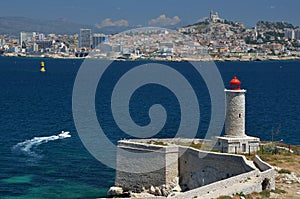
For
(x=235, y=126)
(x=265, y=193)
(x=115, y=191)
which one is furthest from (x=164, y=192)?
(x=265, y=193)

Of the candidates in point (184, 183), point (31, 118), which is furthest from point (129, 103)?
point (184, 183)

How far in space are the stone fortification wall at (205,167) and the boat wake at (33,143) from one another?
53.4 feet

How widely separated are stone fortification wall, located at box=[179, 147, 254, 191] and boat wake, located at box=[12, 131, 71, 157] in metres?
16.3

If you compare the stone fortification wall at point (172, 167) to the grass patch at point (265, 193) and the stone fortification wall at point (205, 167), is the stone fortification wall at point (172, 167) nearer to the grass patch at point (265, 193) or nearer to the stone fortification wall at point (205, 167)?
the stone fortification wall at point (205, 167)

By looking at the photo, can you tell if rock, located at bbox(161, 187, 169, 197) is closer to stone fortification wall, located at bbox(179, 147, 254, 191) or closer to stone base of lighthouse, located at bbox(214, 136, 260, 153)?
stone fortification wall, located at bbox(179, 147, 254, 191)

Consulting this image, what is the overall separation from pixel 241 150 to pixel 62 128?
2908 cm

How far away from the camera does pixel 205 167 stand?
26.5 m

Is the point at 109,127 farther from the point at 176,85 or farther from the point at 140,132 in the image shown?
the point at 176,85

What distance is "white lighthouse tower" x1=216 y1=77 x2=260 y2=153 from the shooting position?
27.3 m

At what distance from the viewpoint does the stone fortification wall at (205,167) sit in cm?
2514

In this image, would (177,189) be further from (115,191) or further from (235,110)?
(235,110)

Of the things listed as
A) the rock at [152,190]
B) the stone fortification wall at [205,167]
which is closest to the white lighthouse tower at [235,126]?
the stone fortification wall at [205,167]

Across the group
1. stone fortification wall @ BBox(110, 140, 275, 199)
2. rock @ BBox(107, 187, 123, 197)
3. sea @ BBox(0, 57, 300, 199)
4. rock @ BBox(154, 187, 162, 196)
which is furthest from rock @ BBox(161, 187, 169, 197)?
sea @ BBox(0, 57, 300, 199)

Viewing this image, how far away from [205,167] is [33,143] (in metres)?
22.2
